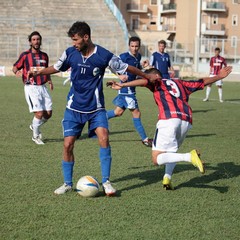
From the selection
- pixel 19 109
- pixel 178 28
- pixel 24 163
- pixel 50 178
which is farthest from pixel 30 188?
pixel 178 28

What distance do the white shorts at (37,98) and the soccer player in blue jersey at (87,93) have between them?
3921mm

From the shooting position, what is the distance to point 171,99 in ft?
23.0

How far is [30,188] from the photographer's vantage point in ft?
22.8

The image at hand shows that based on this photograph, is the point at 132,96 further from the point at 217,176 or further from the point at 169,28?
the point at 169,28

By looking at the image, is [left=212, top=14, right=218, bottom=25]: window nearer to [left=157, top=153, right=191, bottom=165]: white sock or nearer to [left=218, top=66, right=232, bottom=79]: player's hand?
[left=218, top=66, right=232, bottom=79]: player's hand

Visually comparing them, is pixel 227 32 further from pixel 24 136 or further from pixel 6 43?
pixel 24 136

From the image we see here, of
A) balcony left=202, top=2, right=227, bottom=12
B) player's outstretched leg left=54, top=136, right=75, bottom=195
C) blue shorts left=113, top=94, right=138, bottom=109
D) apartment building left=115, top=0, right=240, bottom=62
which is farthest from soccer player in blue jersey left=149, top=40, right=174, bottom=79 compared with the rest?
balcony left=202, top=2, right=227, bottom=12

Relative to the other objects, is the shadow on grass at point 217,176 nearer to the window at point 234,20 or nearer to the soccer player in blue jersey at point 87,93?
the soccer player in blue jersey at point 87,93

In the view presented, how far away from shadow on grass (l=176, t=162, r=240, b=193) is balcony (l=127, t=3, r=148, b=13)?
61956mm

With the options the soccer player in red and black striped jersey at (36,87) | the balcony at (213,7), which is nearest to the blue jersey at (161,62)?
the soccer player in red and black striped jersey at (36,87)

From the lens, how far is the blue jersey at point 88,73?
662 cm

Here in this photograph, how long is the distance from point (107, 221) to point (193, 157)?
1.47 m

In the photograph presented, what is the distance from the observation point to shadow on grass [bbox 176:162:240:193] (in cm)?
725

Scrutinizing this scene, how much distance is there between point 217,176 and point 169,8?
60711 mm
